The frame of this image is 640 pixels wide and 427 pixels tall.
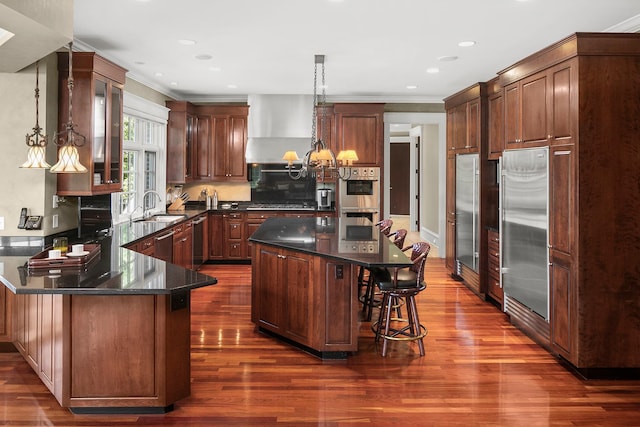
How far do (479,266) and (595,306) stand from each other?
238cm

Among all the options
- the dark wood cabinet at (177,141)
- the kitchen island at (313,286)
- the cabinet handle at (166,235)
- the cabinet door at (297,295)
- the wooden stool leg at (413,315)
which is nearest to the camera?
the kitchen island at (313,286)

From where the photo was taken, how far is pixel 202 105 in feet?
27.8

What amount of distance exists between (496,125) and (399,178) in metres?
10.3

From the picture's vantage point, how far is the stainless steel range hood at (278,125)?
27.1 feet

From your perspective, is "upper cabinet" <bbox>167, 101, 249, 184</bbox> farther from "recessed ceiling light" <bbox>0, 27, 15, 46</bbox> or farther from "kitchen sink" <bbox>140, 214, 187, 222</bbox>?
"recessed ceiling light" <bbox>0, 27, 15, 46</bbox>

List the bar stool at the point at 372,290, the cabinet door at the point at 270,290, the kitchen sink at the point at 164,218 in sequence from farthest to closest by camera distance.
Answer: the kitchen sink at the point at 164,218 → the bar stool at the point at 372,290 → the cabinet door at the point at 270,290

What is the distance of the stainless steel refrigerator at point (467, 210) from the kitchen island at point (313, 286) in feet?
6.17

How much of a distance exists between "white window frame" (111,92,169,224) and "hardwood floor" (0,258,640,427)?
93.2 inches

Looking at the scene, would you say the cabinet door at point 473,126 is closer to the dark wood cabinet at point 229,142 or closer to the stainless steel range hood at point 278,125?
the stainless steel range hood at point 278,125

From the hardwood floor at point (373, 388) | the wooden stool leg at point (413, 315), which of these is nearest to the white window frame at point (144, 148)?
the hardwood floor at point (373, 388)

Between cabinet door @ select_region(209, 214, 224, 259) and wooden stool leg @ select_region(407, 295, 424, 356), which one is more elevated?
cabinet door @ select_region(209, 214, 224, 259)

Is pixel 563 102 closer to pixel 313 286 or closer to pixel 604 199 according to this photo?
pixel 604 199

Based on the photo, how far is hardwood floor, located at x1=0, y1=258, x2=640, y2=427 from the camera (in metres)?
3.09

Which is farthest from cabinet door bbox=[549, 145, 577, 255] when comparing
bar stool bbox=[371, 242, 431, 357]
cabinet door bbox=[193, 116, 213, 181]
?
cabinet door bbox=[193, 116, 213, 181]
